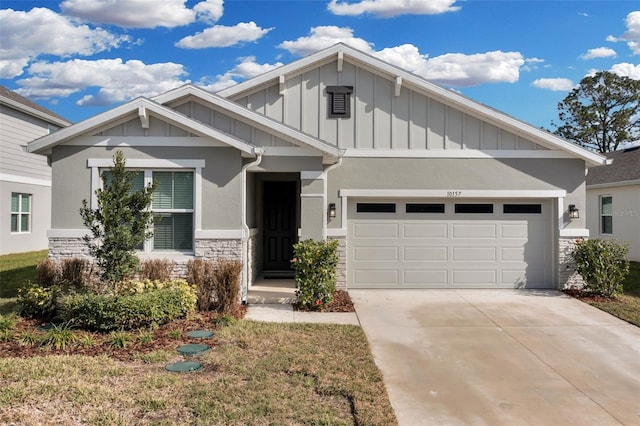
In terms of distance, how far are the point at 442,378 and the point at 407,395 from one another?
2.33 ft

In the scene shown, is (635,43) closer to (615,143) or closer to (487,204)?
(487,204)

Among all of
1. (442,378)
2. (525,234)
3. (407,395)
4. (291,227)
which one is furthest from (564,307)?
(291,227)

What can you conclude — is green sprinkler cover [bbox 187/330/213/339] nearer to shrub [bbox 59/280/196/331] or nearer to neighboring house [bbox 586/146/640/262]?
shrub [bbox 59/280/196/331]

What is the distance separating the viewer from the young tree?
Result: 24.2 ft

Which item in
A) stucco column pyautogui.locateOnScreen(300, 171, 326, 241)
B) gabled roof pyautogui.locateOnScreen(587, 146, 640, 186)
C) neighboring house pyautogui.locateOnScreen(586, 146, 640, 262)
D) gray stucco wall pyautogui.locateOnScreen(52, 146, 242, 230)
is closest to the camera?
gray stucco wall pyautogui.locateOnScreen(52, 146, 242, 230)

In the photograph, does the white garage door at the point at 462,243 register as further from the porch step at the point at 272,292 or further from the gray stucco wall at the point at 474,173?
the porch step at the point at 272,292

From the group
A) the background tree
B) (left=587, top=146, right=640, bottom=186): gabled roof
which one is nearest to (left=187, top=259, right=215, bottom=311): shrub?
(left=587, top=146, right=640, bottom=186): gabled roof

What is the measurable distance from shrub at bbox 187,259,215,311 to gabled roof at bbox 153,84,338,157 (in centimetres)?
300

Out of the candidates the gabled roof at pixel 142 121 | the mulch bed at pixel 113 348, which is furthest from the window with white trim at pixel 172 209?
the mulch bed at pixel 113 348

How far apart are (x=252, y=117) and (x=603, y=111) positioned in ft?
103

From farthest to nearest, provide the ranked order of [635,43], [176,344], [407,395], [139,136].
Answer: [635,43]
[139,136]
[176,344]
[407,395]

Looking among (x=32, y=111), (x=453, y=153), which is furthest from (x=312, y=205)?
(x=32, y=111)

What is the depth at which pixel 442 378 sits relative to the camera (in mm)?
5367

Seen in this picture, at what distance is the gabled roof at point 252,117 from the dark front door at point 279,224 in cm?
358
